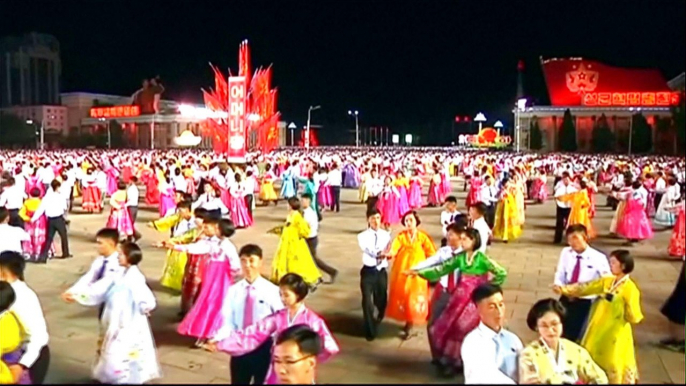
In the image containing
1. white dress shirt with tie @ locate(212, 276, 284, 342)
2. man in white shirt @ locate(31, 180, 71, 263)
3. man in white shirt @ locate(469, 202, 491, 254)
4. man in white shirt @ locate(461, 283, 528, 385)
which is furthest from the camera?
man in white shirt @ locate(31, 180, 71, 263)

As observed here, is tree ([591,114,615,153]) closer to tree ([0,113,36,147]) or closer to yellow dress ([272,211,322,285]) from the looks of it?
yellow dress ([272,211,322,285])

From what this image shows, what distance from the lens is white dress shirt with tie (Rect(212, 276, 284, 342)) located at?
15.8ft

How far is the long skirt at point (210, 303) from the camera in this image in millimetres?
6523

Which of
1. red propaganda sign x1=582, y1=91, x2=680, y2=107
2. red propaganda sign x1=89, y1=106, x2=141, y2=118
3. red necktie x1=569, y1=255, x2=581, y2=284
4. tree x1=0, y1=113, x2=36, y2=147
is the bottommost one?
red necktie x1=569, y1=255, x2=581, y2=284

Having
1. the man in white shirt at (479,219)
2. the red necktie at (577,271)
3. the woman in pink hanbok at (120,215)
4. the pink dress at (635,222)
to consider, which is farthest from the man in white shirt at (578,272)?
the woman in pink hanbok at (120,215)

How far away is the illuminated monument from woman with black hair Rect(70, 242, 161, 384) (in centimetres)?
2120

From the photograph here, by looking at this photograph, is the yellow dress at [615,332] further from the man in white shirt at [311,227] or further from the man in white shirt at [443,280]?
the man in white shirt at [311,227]

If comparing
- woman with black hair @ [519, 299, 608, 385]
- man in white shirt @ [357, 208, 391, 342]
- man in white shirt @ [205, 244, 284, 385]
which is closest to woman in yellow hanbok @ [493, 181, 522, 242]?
man in white shirt @ [357, 208, 391, 342]

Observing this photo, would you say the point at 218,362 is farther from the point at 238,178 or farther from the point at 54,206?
the point at 238,178

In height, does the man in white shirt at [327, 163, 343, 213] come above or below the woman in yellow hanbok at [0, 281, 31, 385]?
above

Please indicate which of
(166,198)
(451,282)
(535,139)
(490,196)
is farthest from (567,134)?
(451,282)

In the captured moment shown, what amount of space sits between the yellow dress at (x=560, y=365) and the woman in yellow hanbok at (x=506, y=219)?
11411mm

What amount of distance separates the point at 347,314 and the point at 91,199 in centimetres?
1348

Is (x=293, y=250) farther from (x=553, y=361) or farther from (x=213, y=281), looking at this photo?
(x=553, y=361)
